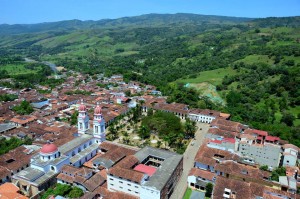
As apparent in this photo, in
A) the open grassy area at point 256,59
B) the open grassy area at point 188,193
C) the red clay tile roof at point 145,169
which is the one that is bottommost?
the open grassy area at point 188,193

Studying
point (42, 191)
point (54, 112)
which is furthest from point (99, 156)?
point (54, 112)

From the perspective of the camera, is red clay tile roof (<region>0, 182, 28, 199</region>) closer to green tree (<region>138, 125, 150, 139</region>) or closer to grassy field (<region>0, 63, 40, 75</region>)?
green tree (<region>138, 125, 150, 139</region>)

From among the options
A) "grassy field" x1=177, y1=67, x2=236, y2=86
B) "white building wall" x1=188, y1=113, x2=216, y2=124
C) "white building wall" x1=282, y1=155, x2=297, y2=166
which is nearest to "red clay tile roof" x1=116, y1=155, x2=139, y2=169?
"white building wall" x1=282, y1=155, x2=297, y2=166

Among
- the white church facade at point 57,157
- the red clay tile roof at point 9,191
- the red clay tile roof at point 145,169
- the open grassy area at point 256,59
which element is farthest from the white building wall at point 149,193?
the open grassy area at point 256,59

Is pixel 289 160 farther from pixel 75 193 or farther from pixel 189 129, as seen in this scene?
pixel 75 193

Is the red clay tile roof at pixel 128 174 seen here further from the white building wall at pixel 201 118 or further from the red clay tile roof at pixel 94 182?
the white building wall at pixel 201 118
